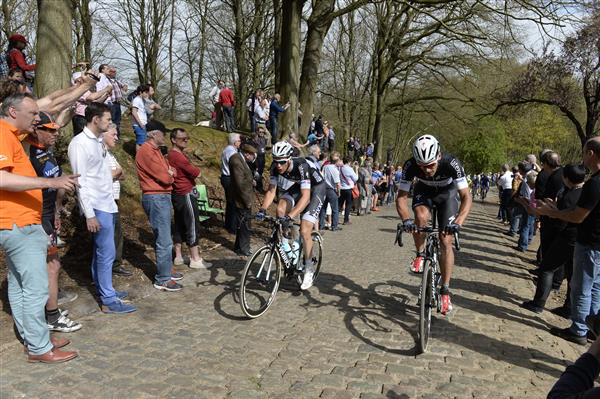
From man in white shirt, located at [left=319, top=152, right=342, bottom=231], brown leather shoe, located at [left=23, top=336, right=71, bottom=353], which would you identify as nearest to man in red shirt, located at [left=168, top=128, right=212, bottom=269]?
brown leather shoe, located at [left=23, top=336, right=71, bottom=353]

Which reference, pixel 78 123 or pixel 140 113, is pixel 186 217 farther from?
pixel 140 113

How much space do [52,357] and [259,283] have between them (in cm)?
236

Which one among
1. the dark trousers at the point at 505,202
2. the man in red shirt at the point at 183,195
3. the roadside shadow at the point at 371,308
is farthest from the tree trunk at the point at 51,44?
the dark trousers at the point at 505,202

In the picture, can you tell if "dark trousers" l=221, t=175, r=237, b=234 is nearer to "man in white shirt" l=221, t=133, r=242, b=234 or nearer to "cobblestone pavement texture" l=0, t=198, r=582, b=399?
"man in white shirt" l=221, t=133, r=242, b=234

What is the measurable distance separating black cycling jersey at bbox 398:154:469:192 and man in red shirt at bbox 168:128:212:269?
134 inches

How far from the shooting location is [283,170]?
Result: 5.98m

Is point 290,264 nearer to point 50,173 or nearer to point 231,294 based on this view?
point 231,294

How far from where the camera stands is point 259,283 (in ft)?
17.6

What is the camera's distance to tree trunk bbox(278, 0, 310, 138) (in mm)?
13828

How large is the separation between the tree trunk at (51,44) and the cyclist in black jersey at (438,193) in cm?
728

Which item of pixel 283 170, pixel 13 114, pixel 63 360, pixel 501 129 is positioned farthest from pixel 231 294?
pixel 501 129

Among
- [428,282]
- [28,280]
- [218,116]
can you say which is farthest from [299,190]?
[218,116]

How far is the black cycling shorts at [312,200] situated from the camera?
633cm

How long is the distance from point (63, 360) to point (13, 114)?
226cm
